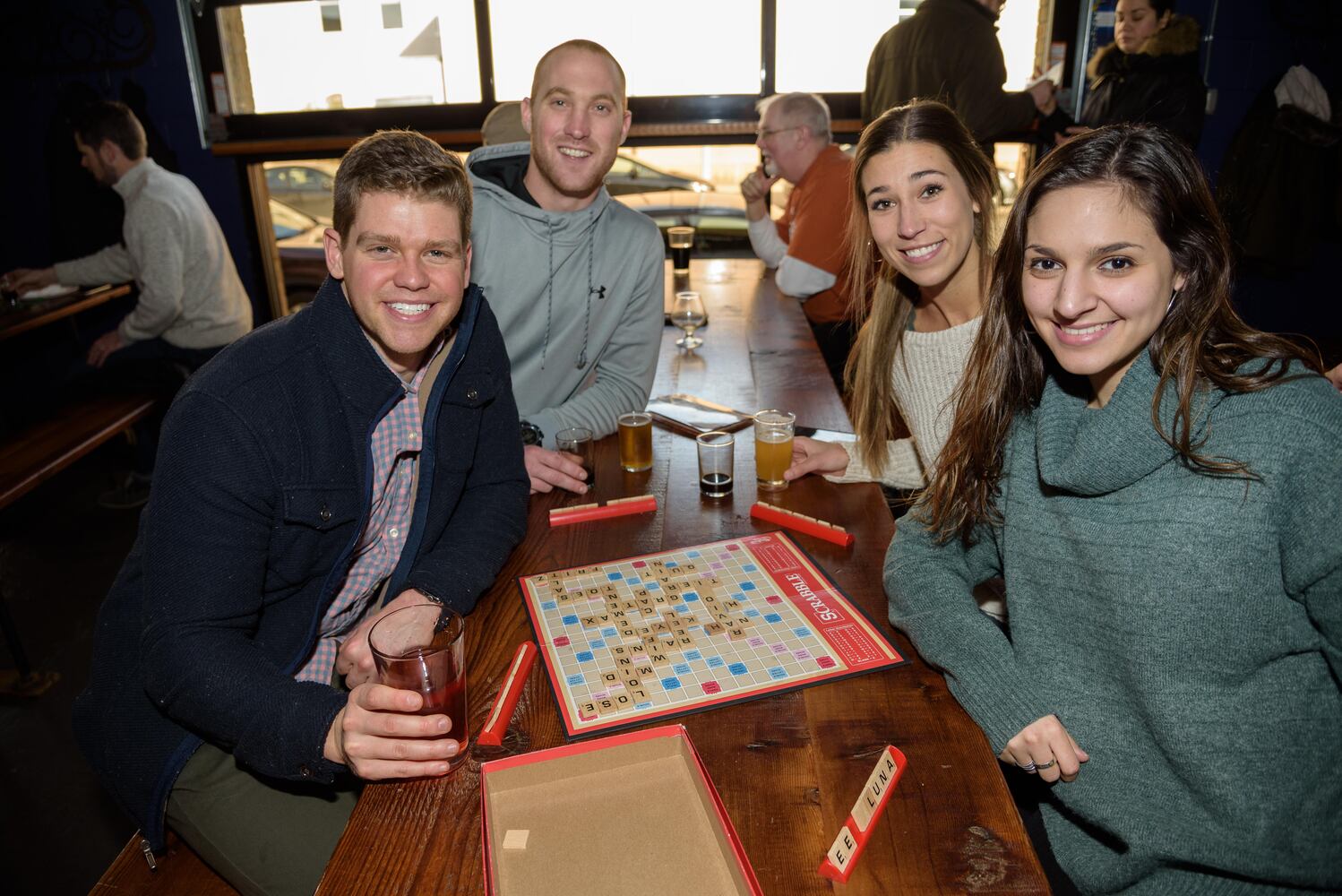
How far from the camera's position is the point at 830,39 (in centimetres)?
471

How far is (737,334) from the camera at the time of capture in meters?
2.90

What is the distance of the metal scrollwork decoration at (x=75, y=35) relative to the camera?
473cm

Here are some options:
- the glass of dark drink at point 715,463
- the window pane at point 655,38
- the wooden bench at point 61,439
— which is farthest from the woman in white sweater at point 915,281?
the window pane at point 655,38

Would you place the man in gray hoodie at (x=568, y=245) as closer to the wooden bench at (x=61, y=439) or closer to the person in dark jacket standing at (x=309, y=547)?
the person in dark jacket standing at (x=309, y=547)

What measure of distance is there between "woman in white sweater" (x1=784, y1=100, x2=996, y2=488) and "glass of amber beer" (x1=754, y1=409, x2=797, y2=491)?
0.04 meters

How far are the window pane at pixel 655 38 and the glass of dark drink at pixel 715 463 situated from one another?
3697 mm

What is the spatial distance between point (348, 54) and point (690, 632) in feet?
15.7

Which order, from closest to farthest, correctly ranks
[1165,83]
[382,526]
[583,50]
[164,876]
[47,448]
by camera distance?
[164,876] < [382,526] < [583,50] < [47,448] < [1165,83]

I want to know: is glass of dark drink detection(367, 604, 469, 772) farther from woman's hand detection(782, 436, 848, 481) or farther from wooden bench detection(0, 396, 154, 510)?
wooden bench detection(0, 396, 154, 510)

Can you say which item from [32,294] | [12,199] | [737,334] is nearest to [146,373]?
[32,294]

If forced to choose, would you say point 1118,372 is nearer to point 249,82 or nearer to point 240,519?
point 240,519

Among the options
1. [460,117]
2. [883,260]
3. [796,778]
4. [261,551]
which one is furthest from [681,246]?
[796,778]

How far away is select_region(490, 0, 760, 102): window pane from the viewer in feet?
15.6

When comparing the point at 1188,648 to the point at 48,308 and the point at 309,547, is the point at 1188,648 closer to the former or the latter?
the point at 309,547
